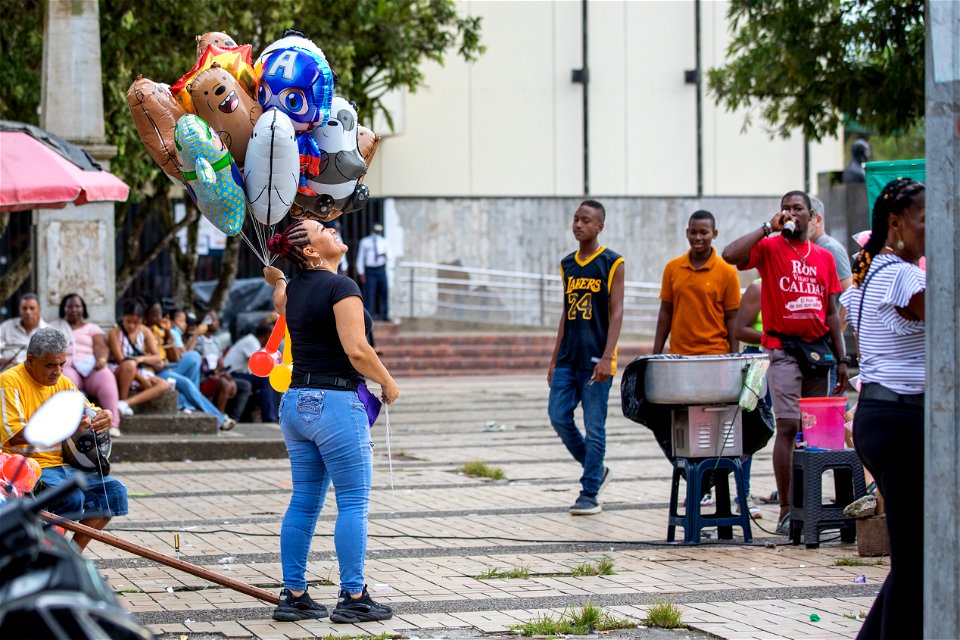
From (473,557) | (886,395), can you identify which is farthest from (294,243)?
(886,395)

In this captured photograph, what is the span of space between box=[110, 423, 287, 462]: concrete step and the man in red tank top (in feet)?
18.8

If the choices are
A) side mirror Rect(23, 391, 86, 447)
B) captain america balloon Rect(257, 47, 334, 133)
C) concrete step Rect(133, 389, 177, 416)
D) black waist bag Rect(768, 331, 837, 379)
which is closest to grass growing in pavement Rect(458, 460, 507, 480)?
black waist bag Rect(768, 331, 837, 379)

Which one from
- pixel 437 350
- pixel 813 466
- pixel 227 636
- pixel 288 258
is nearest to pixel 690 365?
pixel 813 466

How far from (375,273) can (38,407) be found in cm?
2136

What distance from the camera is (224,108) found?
24.2 feet

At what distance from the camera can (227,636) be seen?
20.0 ft

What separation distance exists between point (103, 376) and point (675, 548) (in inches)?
266

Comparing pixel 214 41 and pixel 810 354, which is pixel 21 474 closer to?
pixel 214 41

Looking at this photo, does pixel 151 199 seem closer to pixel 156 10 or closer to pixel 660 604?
pixel 156 10

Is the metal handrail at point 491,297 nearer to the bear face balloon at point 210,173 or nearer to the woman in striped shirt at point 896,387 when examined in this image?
the bear face balloon at point 210,173

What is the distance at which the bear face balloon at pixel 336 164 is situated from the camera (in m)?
7.73

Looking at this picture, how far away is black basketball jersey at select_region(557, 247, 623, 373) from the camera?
9289 mm

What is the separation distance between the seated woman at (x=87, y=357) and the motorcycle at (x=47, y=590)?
9907mm

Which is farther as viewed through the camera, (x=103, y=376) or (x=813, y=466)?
(x=103, y=376)
